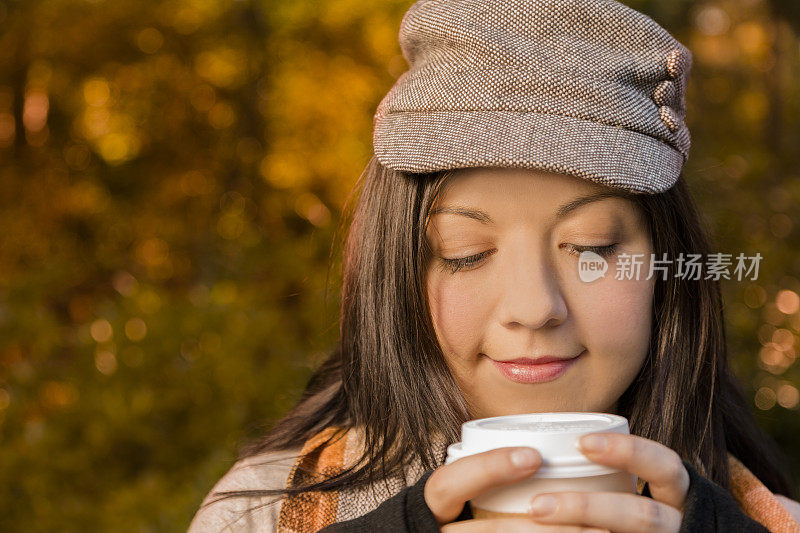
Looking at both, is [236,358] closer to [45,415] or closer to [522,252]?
[45,415]

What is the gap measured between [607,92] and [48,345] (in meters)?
2.99

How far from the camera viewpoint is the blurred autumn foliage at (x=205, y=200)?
3.70 m

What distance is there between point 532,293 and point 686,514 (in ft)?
1.49

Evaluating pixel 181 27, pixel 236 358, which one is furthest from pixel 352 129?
pixel 236 358

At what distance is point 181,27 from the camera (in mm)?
5730

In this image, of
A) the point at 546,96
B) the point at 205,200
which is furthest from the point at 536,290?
the point at 205,200

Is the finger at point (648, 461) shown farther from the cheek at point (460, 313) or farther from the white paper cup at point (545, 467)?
the cheek at point (460, 313)

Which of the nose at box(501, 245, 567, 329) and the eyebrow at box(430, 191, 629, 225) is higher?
the eyebrow at box(430, 191, 629, 225)

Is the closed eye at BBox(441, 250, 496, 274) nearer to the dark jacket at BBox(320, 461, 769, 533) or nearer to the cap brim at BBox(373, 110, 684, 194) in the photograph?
the cap brim at BBox(373, 110, 684, 194)

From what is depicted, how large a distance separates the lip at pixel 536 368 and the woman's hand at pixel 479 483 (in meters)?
0.40

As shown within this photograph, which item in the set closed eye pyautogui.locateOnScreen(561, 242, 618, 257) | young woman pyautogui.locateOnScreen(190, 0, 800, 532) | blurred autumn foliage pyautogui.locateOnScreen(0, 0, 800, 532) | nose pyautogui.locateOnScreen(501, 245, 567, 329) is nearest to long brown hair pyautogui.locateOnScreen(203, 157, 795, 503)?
young woman pyautogui.locateOnScreen(190, 0, 800, 532)

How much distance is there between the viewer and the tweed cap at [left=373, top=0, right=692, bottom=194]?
1.60 meters

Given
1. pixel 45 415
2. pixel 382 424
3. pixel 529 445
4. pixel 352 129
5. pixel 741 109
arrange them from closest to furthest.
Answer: pixel 529 445
pixel 382 424
pixel 45 415
pixel 352 129
pixel 741 109

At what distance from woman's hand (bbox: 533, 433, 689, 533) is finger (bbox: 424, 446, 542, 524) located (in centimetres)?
6
